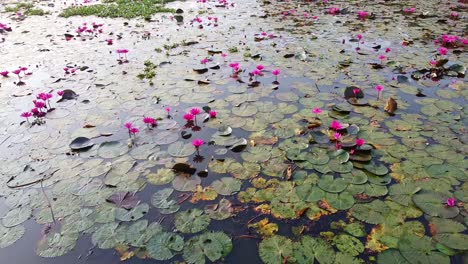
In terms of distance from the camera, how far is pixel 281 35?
24.8 ft

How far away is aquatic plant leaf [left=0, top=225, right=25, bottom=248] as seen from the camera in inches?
100

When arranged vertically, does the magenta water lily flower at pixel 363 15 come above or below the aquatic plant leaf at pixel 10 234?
above

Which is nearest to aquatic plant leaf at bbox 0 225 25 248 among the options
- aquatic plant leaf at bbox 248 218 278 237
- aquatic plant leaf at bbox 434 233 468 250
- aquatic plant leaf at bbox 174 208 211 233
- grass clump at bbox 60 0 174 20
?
aquatic plant leaf at bbox 174 208 211 233

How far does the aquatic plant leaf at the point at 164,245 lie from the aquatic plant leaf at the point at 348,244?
3.97 feet

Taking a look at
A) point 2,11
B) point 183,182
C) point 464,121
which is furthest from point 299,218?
point 2,11

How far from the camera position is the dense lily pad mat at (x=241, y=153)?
8.21 ft

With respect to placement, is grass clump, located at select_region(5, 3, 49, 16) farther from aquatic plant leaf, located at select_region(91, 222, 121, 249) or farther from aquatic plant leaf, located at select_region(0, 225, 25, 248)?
aquatic plant leaf, located at select_region(91, 222, 121, 249)

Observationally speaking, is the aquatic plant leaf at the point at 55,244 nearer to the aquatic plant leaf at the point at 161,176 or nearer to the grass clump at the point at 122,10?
the aquatic plant leaf at the point at 161,176

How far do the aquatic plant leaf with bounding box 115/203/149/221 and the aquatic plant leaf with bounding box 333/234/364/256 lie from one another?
5.35 ft

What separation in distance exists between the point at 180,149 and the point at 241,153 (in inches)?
27.6

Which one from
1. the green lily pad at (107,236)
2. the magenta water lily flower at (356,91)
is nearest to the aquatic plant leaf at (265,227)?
the green lily pad at (107,236)

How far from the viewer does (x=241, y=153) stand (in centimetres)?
350

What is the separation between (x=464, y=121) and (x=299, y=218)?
274 centimetres

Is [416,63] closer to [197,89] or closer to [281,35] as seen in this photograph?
[281,35]
